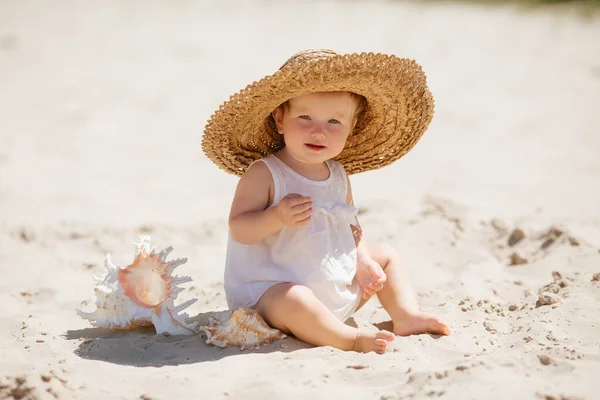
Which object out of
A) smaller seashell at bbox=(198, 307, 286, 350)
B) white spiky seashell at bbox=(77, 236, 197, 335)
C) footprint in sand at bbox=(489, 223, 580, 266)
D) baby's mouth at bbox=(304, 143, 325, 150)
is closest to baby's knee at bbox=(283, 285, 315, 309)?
smaller seashell at bbox=(198, 307, 286, 350)

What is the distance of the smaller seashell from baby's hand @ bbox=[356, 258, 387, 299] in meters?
0.46

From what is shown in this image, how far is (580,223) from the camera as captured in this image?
4.75 meters

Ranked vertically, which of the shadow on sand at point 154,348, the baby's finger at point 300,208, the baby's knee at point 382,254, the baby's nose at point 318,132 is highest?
the baby's nose at point 318,132

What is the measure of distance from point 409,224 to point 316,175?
1.49 meters

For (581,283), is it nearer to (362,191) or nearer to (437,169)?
(362,191)

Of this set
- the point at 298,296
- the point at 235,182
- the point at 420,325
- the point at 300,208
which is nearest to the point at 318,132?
the point at 300,208

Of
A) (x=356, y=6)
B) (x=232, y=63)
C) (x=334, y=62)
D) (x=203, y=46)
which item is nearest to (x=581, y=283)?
(x=334, y=62)

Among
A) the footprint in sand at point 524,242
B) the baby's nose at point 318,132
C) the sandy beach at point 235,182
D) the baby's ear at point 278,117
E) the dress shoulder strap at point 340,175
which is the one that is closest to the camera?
the sandy beach at point 235,182

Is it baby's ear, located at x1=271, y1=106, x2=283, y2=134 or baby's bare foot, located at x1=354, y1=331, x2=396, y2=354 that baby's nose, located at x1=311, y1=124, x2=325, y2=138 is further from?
baby's bare foot, located at x1=354, y1=331, x2=396, y2=354

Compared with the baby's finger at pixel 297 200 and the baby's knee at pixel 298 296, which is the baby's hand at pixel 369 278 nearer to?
the baby's knee at pixel 298 296

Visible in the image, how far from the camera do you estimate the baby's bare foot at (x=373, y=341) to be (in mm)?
2945

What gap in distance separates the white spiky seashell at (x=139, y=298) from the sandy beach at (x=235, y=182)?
7cm

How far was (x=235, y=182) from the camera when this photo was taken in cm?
622

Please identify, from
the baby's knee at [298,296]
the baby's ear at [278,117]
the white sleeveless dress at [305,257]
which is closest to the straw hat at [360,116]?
the baby's ear at [278,117]
